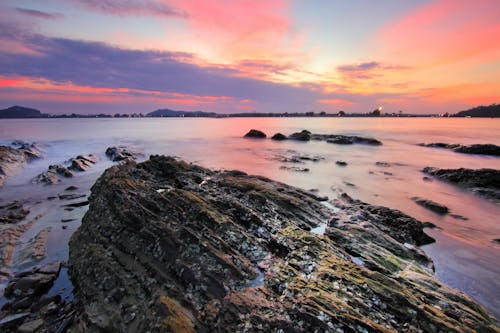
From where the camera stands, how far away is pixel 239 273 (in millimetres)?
5301

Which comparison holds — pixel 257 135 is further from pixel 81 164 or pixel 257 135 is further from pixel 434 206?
pixel 434 206

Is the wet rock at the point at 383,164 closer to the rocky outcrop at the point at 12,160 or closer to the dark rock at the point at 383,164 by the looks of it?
the dark rock at the point at 383,164

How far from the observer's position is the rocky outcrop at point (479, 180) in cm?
1704

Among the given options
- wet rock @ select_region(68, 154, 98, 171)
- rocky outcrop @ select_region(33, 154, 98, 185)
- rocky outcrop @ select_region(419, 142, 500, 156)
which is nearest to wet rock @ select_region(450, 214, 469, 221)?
rocky outcrop @ select_region(33, 154, 98, 185)

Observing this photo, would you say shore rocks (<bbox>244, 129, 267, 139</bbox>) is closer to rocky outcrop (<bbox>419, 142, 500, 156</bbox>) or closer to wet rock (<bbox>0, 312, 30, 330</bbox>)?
rocky outcrop (<bbox>419, 142, 500, 156</bbox>)

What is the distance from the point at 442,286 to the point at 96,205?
10.1 m

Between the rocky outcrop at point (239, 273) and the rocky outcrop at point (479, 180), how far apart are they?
1353 cm

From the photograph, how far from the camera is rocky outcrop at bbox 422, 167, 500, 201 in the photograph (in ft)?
55.9

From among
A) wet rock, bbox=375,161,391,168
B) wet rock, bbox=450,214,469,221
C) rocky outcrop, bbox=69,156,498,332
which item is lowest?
wet rock, bbox=450,214,469,221

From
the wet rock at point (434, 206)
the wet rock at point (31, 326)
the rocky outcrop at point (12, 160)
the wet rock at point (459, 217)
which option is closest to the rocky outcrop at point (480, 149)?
the wet rock at point (434, 206)

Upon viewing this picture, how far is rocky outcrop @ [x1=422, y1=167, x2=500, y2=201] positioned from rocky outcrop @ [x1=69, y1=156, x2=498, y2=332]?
13.5m

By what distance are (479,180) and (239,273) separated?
71.2 ft

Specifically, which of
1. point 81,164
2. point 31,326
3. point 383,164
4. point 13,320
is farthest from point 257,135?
point 31,326

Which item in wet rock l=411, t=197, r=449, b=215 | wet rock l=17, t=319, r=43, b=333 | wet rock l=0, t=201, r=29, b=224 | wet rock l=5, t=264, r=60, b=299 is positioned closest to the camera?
wet rock l=17, t=319, r=43, b=333
